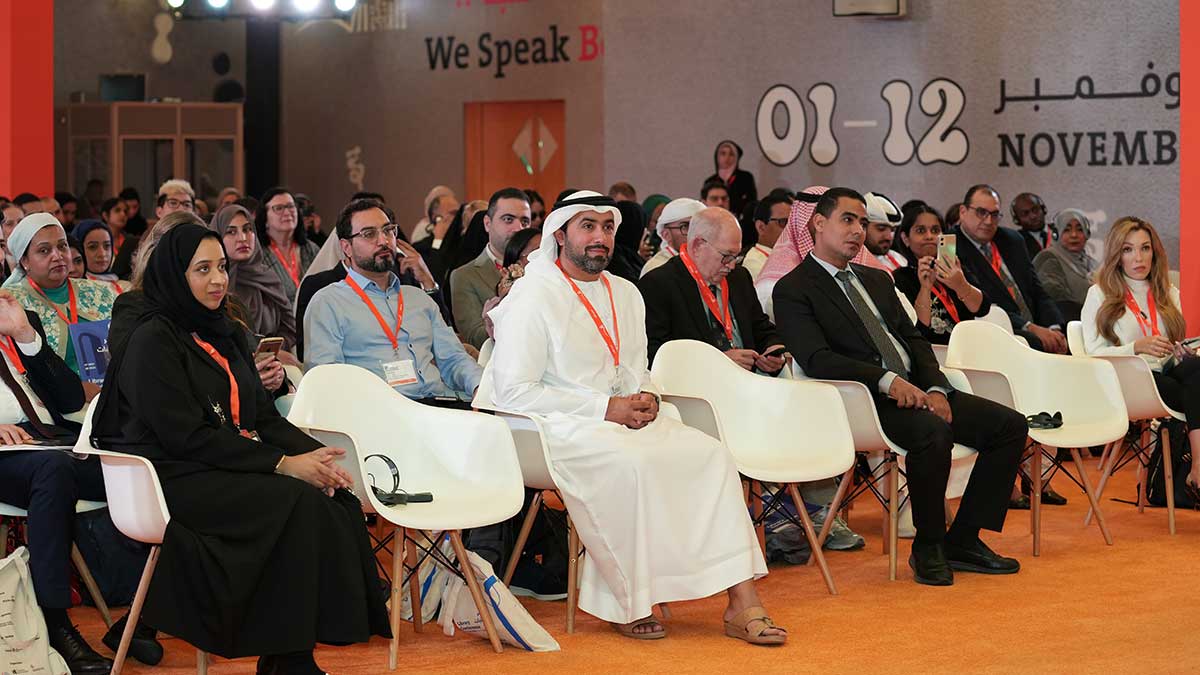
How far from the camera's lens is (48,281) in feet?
19.1

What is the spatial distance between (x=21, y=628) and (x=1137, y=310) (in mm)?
4879

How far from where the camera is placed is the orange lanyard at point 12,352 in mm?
5013

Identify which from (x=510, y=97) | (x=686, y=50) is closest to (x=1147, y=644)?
(x=686, y=50)

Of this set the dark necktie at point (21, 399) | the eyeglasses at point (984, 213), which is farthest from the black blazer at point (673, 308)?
the eyeglasses at point (984, 213)

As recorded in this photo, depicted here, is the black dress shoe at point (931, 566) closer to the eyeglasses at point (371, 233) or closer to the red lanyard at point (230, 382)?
the eyeglasses at point (371, 233)

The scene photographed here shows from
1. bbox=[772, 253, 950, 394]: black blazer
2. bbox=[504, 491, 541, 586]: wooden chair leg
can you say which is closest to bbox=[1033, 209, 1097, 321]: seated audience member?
bbox=[772, 253, 950, 394]: black blazer

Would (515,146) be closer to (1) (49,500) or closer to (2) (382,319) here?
(2) (382,319)

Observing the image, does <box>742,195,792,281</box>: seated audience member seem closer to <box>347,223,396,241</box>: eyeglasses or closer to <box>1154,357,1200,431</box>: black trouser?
<box>1154,357,1200,431</box>: black trouser

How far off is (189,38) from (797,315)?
13.5m

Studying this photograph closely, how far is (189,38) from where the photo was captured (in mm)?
17781

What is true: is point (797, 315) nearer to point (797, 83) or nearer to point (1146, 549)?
point (1146, 549)

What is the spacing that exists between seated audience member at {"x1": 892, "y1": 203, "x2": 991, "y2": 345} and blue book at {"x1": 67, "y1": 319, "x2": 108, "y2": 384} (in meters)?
3.42

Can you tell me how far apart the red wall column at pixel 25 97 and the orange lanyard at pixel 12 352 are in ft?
16.5

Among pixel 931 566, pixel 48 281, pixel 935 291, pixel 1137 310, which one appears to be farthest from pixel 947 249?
pixel 48 281
